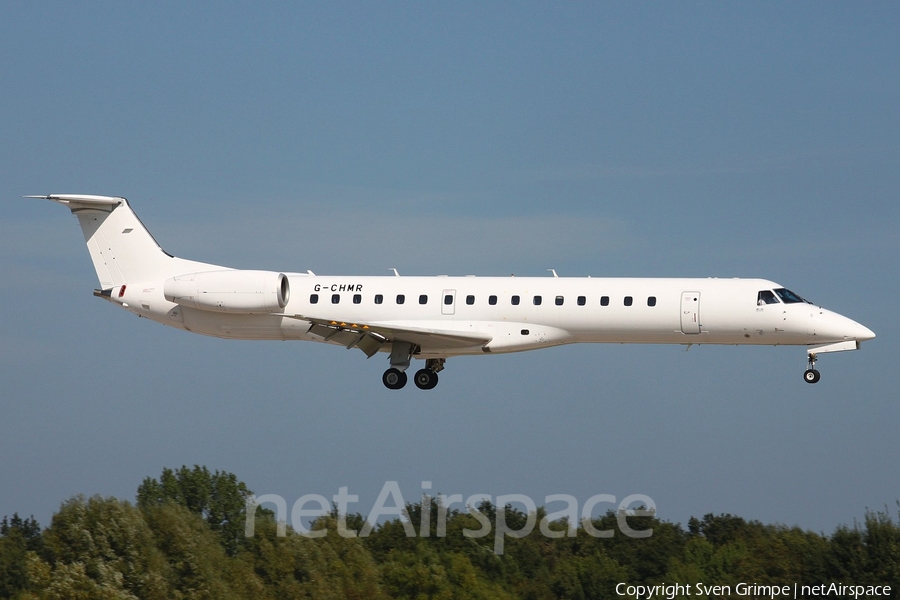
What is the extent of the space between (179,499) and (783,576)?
31.6 meters

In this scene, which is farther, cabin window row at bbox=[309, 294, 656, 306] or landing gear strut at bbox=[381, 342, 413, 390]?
landing gear strut at bbox=[381, 342, 413, 390]

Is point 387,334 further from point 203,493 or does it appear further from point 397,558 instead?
point 203,493

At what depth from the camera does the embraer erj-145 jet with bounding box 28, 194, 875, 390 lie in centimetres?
3095

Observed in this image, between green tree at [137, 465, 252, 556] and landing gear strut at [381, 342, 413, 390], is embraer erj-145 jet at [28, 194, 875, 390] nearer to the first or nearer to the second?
landing gear strut at [381, 342, 413, 390]

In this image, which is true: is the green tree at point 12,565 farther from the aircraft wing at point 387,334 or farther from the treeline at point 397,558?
the aircraft wing at point 387,334

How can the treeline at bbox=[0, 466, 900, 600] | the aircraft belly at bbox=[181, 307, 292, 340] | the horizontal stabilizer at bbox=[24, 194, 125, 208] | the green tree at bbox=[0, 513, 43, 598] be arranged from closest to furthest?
the aircraft belly at bbox=[181, 307, 292, 340]
the horizontal stabilizer at bbox=[24, 194, 125, 208]
the treeline at bbox=[0, 466, 900, 600]
the green tree at bbox=[0, 513, 43, 598]

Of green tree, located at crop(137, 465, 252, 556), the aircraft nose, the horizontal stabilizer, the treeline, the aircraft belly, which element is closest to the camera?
the aircraft nose

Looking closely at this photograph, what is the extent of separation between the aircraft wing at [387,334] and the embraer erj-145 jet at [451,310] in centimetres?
3

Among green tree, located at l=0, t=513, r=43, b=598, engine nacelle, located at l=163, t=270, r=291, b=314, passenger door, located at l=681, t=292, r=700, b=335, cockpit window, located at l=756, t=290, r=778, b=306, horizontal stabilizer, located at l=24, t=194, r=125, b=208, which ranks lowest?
green tree, located at l=0, t=513, r=43, b=598

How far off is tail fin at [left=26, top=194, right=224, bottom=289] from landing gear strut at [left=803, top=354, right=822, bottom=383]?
15.8 m

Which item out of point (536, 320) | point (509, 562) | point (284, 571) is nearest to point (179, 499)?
point (509, 562)

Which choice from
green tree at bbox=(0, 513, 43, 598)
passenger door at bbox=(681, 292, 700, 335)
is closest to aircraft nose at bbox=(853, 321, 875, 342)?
passenger door at bbox=(681, 292, 700, 335)

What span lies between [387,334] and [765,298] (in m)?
9.18

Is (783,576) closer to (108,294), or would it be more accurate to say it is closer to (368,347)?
(368,347)
